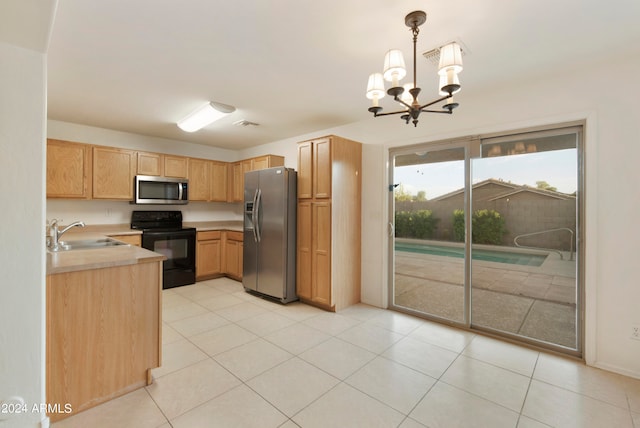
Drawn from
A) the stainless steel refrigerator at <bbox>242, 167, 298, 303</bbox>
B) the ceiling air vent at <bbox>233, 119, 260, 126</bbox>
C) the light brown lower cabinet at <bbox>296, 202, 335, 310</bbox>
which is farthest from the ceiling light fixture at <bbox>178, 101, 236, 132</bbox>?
the light brown lower cabinet at <bbox>296, 202, 335, 310</bbox>

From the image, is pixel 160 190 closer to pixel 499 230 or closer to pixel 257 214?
pixel 257 214

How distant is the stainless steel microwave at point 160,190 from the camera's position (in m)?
4.43

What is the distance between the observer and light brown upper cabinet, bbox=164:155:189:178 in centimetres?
476

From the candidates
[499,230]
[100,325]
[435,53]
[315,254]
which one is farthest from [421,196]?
[100,325]

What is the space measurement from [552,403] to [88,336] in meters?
3.08

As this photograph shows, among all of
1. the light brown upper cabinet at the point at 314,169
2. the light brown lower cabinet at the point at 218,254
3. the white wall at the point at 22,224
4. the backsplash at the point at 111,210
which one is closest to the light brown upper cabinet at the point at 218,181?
the backsplash at the point at 111,210

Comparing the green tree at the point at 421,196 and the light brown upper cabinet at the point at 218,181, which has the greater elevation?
the light brown upper cabinet at the point at 218,181

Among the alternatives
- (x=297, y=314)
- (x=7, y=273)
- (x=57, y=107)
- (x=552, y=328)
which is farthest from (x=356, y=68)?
(x=57, y=107)

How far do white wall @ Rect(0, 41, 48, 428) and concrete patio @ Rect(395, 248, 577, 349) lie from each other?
3.32 m

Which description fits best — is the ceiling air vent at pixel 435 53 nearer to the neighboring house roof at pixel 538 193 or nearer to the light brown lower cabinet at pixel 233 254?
the neighboring house roof at pixel 538 193

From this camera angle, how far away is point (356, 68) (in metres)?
2.44

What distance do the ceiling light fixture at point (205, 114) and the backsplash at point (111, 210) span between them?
1.88m

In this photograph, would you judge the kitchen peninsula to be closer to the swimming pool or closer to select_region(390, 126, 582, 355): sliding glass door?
select_region(390, 126, 582, 355): sliding glass door

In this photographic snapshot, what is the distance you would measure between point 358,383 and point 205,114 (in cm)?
329
